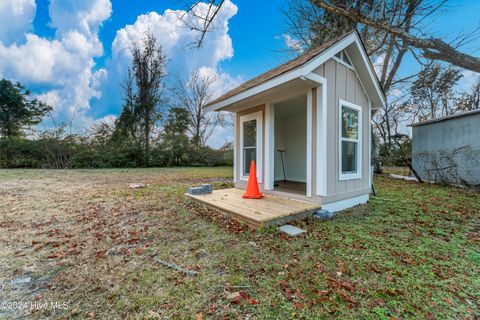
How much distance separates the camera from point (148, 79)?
51.1 feet

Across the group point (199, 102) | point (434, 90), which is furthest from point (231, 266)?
point (199, 102)

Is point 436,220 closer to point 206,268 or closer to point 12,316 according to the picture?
point 206,268

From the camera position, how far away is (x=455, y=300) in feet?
5.51

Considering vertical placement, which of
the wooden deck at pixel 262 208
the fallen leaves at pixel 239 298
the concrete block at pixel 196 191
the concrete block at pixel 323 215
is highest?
the concrete block at pixel 196 191

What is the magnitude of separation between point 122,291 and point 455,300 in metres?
2.75

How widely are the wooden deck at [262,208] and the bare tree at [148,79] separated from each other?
12.4 meters

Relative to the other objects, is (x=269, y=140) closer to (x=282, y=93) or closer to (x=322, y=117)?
(x=282, y=93)

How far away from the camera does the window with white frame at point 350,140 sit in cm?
425

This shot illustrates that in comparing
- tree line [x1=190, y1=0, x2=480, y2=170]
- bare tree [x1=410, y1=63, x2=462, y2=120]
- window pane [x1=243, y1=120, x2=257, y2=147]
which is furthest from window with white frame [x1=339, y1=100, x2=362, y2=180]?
bare tree [x1=410, y1=63, x2=462, y2=120]

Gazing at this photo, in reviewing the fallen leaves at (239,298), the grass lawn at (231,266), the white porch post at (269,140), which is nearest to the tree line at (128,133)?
the grass lawn at (231,266)

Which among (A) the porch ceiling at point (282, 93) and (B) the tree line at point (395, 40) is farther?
(B) the tree line at point (395, 40)

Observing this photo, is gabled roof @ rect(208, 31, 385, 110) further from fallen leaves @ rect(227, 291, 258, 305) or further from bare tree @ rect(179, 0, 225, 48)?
fallen leaves @ rect(227, 291, 258, 305)

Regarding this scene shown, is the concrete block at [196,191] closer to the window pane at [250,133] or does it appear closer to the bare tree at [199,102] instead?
the window pane at [250,133]

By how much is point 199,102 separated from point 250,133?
15.0m
